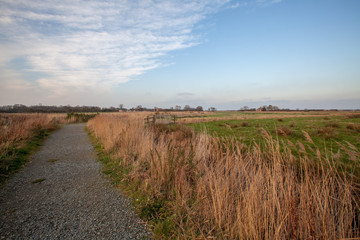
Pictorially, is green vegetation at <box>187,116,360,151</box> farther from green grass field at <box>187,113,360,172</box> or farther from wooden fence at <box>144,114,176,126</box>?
wooden fence at <box>144,114,176,126</box>

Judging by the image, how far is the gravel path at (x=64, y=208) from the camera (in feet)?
8.72

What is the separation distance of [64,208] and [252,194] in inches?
142

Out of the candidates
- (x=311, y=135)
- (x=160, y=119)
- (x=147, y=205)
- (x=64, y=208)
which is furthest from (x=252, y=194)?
(x=160, y=119)

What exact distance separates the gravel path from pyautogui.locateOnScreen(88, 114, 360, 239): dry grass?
2.38ft

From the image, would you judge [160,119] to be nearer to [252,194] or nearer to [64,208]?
[64,208]

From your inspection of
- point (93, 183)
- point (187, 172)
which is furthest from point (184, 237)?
point (93, 183)

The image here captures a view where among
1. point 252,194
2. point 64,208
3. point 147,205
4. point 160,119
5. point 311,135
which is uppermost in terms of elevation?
point 160,119

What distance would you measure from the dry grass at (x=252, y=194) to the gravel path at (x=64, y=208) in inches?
28.6

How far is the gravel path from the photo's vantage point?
2.66m

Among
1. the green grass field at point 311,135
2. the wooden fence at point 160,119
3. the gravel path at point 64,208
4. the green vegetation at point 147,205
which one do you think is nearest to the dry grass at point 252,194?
the green vegetation at point 147,205

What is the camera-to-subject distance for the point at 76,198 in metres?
3.77

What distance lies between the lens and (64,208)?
335 cm

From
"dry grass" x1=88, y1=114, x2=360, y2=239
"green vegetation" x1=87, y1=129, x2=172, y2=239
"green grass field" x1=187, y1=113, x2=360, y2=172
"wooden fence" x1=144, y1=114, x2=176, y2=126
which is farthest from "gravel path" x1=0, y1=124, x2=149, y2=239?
"wooden fence" x1=144, y1=114, x2=176, y2=126

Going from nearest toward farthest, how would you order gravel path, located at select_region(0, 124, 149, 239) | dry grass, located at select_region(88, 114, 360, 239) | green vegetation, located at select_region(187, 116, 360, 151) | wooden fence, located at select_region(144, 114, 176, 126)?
dry grass, located at select_region(88, 114, 360, 239) → gravel path, located at select_region(0, 124, 149, 239) → green vegetation, located at select_region(187, 116, 360, 151) → wooden fence, located at select_region(144, 114, 176, 126)
